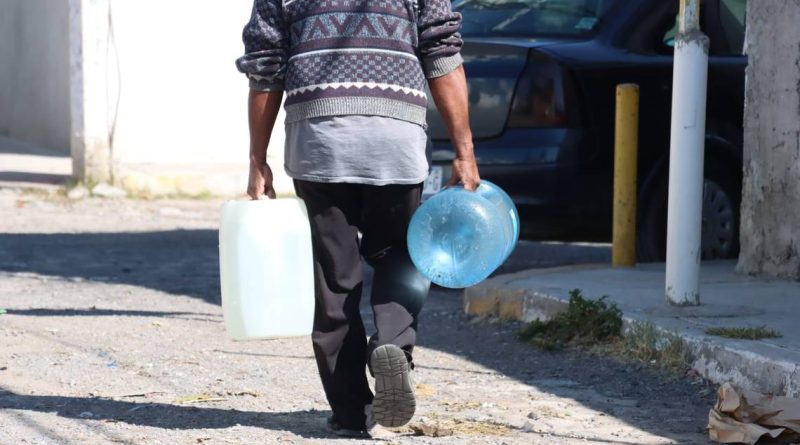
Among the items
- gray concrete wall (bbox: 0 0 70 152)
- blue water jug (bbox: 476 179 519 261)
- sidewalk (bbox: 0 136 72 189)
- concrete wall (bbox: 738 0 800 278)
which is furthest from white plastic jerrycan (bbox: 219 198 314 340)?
gray concrete wall (bbox: 0 0 70 152)

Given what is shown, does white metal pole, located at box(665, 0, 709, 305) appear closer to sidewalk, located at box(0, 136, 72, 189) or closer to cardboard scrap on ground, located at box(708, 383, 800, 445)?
cardboard scrap on ground, located at box(708, 383, 800, 445)

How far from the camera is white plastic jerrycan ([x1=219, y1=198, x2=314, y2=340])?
445 centimetres

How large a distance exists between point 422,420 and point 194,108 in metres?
10.2

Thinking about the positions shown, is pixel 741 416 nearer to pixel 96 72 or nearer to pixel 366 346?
pixel 366 346

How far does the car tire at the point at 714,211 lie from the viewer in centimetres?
761

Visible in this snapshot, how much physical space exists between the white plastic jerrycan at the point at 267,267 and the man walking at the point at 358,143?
7 cm

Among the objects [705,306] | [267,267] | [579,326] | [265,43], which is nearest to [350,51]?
[265,43]

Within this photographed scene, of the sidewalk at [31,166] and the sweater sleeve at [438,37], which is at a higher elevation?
the sweater sleeve at [438,37]

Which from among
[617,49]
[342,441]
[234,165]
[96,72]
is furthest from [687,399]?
[234,165]

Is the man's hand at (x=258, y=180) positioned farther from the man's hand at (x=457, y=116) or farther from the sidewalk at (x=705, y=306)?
the sidewalk at (x=705, y=306)

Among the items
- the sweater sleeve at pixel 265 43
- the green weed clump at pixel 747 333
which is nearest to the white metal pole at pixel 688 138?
the green weed clump at pixel 747 333

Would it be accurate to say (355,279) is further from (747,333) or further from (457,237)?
(747,333)

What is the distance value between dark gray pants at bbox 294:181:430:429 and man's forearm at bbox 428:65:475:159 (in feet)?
0.66

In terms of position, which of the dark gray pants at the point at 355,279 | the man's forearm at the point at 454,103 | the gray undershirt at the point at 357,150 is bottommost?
the dark gray pants at the point at 355,279
